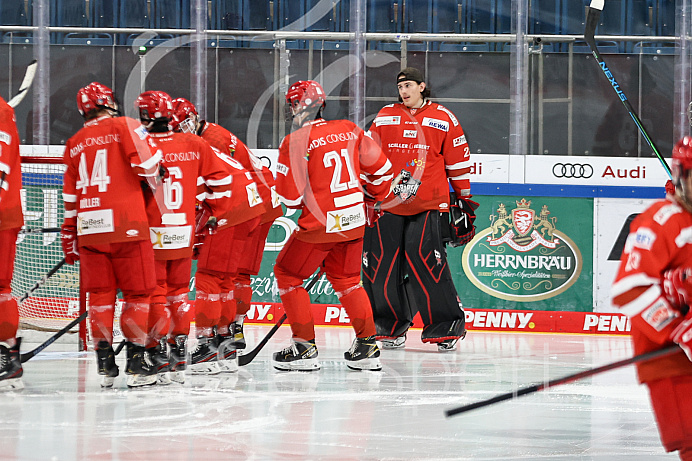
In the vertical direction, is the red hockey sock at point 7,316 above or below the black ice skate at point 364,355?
above

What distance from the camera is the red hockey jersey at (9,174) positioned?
4.58 m

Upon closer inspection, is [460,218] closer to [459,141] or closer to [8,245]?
[459,141]

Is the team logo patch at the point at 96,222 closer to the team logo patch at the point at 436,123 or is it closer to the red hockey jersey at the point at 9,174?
the red hockey jersey at the point at 9,174

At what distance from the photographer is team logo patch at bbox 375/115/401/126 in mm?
6535

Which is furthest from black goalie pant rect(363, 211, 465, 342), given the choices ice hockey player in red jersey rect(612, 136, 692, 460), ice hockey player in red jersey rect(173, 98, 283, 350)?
ice hockey player in red jersey rect(612, 136, 692, 460)

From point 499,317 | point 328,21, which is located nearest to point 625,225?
point 499,317

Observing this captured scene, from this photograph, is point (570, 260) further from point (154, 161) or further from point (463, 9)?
point (154, 161)

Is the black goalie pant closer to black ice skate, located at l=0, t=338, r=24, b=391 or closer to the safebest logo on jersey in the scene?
the safebest logo on jersey

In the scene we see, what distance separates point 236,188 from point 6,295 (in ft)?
4.94

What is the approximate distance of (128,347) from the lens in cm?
461

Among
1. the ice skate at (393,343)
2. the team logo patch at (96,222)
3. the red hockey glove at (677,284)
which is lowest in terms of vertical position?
the ice skate at (393,343)

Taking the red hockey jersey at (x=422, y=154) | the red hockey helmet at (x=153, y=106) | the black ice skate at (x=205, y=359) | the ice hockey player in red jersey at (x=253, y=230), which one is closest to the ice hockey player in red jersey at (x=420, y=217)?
the red hockey jersey at (x=422, y=154)

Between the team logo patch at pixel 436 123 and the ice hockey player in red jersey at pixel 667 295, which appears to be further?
the team logo patch at pixel 436 123

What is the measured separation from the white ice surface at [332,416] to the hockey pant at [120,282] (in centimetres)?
33
